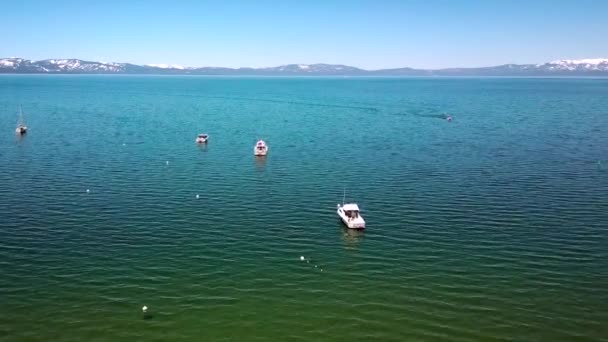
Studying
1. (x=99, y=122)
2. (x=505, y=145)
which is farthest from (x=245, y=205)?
(x=99, y=122)

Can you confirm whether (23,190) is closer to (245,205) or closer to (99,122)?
(245,205)

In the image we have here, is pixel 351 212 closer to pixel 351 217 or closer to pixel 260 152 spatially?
pixel 351 217

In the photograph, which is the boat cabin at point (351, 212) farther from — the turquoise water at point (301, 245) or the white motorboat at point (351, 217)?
the turquoise water at point (301, 245)

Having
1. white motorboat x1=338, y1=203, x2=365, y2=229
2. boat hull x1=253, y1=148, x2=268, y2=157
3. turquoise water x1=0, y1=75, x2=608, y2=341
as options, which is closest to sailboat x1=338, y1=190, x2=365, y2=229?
white motorboat x1=338, y1=203, x2=365, y2=229

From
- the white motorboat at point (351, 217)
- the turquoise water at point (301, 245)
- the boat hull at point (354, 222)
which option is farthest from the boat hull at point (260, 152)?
the boat hull at point (354, 222)

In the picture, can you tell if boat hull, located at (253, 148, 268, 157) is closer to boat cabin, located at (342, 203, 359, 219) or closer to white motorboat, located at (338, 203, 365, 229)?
white motorboat, located at (338, 203, 365, 229)
